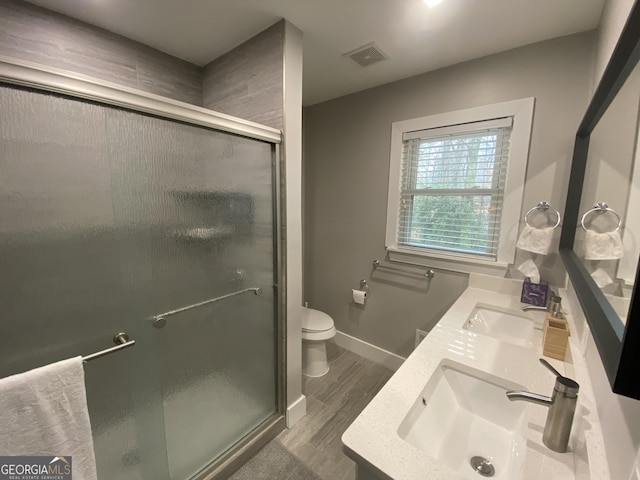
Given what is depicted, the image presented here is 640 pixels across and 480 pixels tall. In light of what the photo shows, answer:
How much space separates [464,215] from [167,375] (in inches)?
78.2

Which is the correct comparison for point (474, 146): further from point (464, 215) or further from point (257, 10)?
point (257, 10)

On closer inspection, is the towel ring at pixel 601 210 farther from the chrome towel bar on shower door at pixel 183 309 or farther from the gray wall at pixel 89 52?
the gray wall at pixel 89 52

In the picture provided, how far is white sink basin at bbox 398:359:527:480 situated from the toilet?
1.19 metres

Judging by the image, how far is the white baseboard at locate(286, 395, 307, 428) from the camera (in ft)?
5.48

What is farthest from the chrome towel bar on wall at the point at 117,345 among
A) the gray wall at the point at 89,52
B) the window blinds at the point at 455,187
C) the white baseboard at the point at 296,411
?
the window blinds at the point at 455,187

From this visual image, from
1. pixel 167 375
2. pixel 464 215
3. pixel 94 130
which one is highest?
pixel 94 130

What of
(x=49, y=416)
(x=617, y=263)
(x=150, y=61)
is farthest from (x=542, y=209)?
(x=150, y=61)

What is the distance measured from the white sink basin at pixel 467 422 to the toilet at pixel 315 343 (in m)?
1.19

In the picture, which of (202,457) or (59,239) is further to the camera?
(202,457)

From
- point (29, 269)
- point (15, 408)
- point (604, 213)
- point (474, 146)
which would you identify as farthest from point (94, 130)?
point (474, 146)

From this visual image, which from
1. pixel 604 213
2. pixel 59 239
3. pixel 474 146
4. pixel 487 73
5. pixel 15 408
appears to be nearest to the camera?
pixel 15 408

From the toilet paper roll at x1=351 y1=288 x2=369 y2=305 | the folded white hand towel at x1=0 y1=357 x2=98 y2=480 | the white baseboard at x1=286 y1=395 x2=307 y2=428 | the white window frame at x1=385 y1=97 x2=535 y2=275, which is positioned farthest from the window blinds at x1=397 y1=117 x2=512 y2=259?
the folded white hand towel at x1=0 y1=357 x2=98 y2=480

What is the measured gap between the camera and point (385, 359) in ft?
7.54

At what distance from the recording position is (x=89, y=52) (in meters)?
1.48
